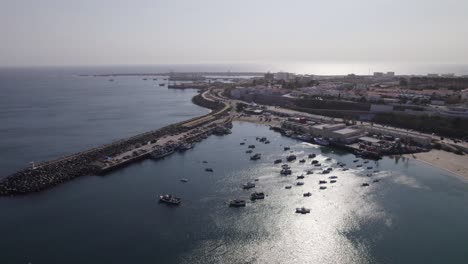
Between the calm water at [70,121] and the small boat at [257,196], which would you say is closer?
the small boat at [257,196]

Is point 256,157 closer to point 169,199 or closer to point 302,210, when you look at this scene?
point 302,210

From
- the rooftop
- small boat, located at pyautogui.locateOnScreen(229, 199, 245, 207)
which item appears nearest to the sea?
small boat, located at pyautogui.locateOnScreen(229, 199, 245, 207)

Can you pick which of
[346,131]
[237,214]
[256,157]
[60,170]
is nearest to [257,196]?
[237,214]

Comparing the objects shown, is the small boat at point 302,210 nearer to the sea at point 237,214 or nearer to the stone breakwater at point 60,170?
the sea at point 237,214


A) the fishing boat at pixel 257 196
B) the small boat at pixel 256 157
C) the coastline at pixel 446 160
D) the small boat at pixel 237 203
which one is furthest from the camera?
the small boat at pixel 256 157

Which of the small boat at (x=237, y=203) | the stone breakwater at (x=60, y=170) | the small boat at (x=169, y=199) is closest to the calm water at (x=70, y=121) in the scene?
the stone breakwater at (x=60, y=170)

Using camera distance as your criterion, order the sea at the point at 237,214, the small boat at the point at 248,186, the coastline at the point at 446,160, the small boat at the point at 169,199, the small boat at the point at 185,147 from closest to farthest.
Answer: the sea at the point at 237,214 → the small boat at the point at 169,199 → the small boat at the point at 248,186 → the coastline at the point at 446,160 → the small boat at the point at 185,147

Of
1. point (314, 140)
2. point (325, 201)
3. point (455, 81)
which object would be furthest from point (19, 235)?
point (455, 81)
